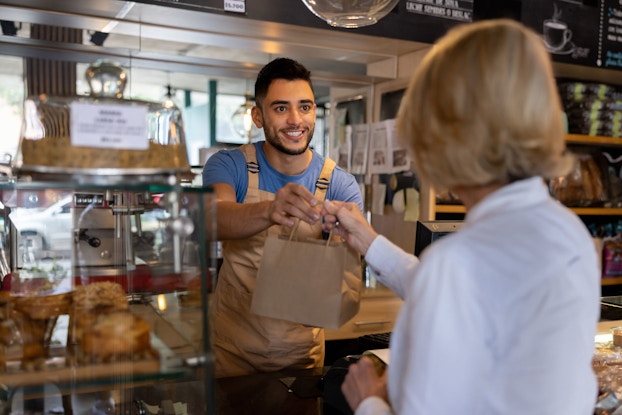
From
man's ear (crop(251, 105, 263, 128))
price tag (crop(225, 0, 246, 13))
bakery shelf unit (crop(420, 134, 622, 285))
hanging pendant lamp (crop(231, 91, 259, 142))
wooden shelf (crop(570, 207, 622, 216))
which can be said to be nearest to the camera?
man's ear (crop(251, 105, 263, 128))

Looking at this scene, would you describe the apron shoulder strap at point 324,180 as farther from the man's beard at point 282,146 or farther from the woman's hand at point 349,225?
the woman's hand at point 349,225

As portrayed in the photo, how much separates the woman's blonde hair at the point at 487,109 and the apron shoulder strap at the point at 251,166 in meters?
1.39

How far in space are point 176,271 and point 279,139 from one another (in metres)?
1.25

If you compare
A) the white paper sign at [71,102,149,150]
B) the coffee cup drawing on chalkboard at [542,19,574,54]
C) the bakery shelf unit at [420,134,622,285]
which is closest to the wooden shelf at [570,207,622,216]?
the bakery shelf unit at [420,134,622,285]

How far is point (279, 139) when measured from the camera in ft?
7.38

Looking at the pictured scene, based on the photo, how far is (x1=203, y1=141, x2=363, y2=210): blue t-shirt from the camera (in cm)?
221

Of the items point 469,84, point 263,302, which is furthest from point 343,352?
point 469,84

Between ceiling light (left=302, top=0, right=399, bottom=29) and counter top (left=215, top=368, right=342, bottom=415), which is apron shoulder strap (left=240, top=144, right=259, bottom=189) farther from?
counter top (left=215, top=368, right=342, bottom=415)

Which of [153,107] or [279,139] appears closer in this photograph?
[153,107]

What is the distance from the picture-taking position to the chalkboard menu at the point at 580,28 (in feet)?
11.1

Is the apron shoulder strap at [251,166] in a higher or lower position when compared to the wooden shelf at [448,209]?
higher

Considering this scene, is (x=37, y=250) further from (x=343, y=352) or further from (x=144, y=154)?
(x=343, y=352)

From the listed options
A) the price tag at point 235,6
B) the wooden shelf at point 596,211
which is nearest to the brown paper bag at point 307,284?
the price tag at point 235,6

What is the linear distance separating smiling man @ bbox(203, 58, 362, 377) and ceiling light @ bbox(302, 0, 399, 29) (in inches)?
18.7
